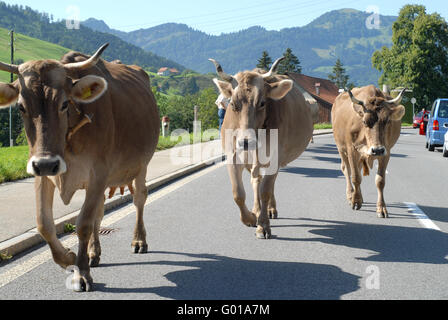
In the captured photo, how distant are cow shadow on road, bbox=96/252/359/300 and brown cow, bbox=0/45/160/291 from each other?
58 cm

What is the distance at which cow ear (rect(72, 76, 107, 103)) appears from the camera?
448 cm

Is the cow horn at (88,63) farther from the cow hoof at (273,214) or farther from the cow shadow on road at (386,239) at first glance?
the cow hoof at (273,214)

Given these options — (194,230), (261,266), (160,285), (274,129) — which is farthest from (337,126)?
(160,285)

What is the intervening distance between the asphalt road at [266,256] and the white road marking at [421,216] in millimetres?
27

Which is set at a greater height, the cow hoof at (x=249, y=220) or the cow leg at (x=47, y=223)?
the cow leg at (x=47, y=223)

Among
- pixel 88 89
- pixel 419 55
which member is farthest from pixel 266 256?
pixel 419 55

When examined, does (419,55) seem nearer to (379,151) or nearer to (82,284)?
(379,151)

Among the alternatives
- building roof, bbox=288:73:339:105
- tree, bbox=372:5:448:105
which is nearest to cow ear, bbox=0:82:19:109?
tree, bbox=372:5:448:105

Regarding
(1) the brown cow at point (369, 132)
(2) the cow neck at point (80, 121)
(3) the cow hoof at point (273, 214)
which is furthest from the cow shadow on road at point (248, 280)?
(1) the brown cow at point (369, 132)

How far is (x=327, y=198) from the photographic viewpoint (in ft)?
33.3

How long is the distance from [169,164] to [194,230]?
25.0 feet

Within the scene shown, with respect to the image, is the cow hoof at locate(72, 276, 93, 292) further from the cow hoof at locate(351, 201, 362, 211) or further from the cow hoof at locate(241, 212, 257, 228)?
the cow hoof at locate(351, 201, 362, 211)

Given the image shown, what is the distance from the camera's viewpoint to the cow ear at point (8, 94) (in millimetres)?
4367

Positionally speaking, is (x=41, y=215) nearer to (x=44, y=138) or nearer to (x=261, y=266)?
(x=44, y=138)
